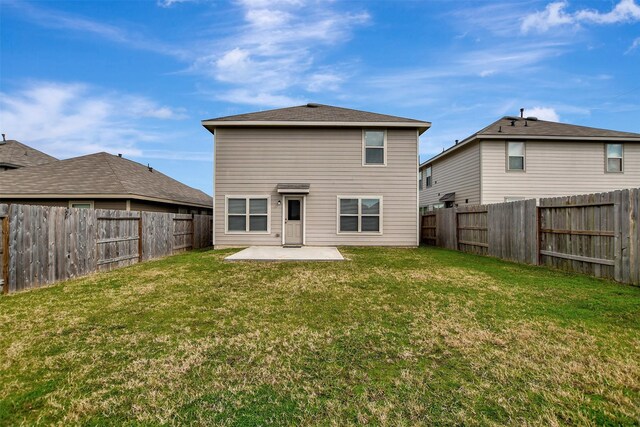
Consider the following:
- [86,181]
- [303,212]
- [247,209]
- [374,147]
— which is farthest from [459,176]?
[86,181]

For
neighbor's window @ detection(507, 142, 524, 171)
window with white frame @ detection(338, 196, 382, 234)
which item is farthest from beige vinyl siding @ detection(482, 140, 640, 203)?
window with white frame @ detection(338, 196, 382, 234)

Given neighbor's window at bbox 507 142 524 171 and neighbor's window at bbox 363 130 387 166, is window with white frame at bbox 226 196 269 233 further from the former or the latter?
neighbor's window at bbox 507 142 524 171

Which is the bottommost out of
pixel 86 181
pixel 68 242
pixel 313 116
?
pixel 68 242

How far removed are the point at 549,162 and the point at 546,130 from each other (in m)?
1.65

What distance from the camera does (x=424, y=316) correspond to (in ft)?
15.1

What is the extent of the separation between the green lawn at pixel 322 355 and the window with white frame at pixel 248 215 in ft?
24.9

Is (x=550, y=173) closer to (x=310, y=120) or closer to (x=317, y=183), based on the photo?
(x=317, y=183)

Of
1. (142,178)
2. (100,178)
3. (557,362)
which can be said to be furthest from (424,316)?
(142,178)

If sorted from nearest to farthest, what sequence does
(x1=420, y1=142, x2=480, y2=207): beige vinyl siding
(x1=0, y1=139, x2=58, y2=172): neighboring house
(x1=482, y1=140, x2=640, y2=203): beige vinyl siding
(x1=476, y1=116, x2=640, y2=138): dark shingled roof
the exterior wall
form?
the exterior wall
(x1=476, y1=116, x2=640, y2=138): dark shingled roof
(x1=482, y1=140, x2=640, y2=203): beige vinyl siding
(x1=420, y1=142, x2=480, y2=207): beige vinyl siding
(x1=0, y1=139, x2=58, y2=172): neighboring house

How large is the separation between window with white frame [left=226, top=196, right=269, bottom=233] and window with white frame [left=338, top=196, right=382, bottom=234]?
3210mm

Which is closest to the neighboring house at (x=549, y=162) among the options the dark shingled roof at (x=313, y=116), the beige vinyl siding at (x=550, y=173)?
the beige vinyl siding at (x=550, y=173)

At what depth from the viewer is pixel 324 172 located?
555 inches

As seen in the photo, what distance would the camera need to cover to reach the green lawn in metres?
2.37

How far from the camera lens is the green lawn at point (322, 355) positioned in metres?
2.37
